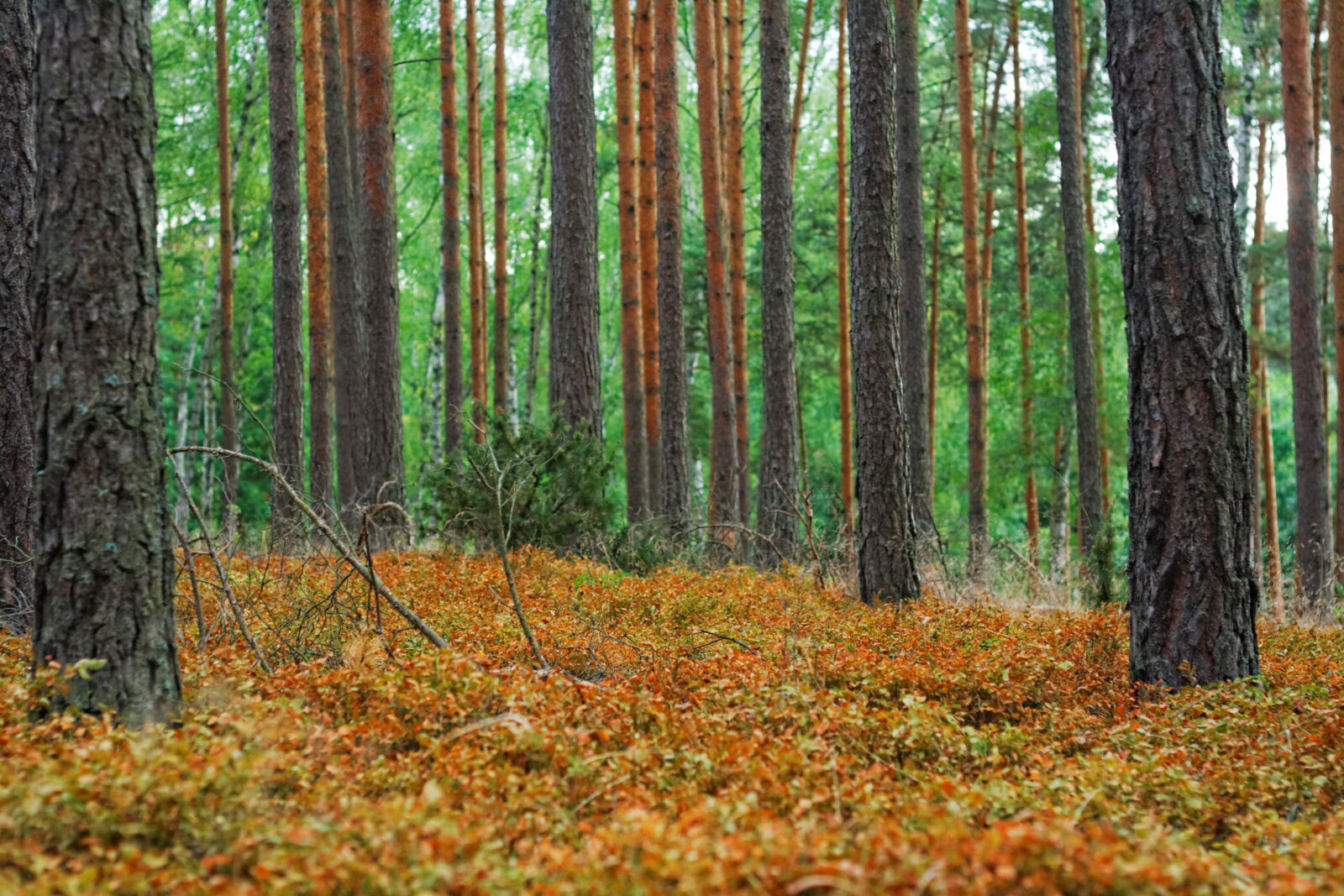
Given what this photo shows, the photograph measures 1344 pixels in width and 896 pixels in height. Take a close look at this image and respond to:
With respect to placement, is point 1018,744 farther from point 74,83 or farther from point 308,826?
point 74,83

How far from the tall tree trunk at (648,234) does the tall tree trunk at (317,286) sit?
14.4ft

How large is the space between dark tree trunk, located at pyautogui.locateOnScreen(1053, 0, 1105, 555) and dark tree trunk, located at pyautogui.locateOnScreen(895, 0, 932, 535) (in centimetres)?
228

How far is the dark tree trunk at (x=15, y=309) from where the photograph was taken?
5246 mm

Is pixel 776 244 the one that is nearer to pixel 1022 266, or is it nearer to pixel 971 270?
pixel 971 270

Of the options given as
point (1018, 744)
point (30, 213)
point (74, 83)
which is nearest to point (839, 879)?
point (1018, 744)

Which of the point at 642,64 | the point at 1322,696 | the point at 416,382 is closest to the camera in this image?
the point at 1322,696

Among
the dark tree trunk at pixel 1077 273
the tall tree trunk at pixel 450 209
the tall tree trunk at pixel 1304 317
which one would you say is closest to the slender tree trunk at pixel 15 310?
the tall tree trunk at pixel 450 209

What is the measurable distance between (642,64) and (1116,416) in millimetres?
A: 11118

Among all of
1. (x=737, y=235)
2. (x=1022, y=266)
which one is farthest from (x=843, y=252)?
(x=1022, y=266)

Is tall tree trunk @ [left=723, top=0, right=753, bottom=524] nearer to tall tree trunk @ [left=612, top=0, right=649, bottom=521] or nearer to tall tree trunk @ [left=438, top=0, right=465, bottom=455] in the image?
tall tree trunk @ [left=612, top=0, right=649, bottom=521]

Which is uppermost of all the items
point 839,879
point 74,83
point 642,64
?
point 642,64

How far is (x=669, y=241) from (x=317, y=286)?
16.4 ft

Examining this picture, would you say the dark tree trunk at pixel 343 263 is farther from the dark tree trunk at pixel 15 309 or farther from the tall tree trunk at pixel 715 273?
the dark tree trunk at pixel 15 309

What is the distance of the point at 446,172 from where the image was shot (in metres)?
14.4
